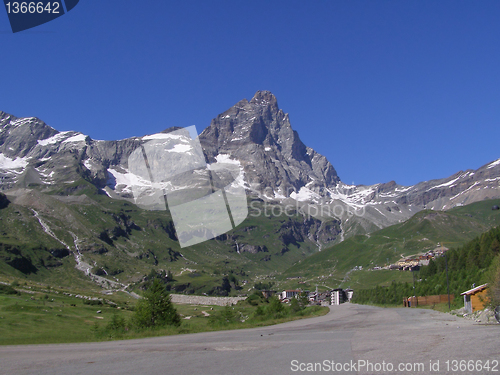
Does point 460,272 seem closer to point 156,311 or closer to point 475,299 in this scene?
point 475,299

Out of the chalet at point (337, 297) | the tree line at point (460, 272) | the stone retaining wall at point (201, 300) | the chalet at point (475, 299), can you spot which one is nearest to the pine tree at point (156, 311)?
the chalet at point (475, 299)

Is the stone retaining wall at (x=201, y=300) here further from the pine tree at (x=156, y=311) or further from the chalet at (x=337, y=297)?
the pine tree at (x=156, y=311)

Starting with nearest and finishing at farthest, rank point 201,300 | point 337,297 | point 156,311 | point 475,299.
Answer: point 475,299
point 156,311
point 337,297
point 201,300

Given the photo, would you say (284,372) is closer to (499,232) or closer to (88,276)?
(499,232)

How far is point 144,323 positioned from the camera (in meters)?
35.4

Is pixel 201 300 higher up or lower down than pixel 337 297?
higher up

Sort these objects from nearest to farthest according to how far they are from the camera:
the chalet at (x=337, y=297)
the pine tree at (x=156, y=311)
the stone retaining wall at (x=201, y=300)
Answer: the pine tree at (x=156, y=311)
the chalet at (x=337, y=297)
the stone retaining wall at (x=201, y=300)
